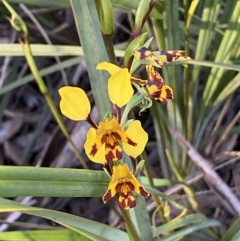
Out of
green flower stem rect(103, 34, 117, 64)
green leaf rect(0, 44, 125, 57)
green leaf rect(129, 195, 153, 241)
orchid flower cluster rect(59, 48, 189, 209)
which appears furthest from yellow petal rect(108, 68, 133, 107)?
green leaf rect(0, 44, 125, 57)

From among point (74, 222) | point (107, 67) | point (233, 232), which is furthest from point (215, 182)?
point (107, 67)

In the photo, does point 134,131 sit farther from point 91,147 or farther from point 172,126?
point 172,126

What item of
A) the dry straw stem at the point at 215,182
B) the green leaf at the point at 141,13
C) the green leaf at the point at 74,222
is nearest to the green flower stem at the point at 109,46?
the green leaf at the point at 141,13

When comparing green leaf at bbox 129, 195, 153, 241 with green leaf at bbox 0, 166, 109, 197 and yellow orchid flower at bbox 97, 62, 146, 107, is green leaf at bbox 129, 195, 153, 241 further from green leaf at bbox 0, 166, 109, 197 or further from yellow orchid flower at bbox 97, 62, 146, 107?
yellow orchid flower at bbox 97, 62, 146, 107

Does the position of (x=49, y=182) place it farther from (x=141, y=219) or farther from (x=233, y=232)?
(x=233, y=232)

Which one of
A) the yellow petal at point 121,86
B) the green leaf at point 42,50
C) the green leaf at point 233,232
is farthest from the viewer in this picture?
the green leaf at point 42,50

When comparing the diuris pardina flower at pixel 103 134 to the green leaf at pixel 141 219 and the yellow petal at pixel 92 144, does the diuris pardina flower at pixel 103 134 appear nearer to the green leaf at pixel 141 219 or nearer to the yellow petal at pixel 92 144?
the yellow petal at pixel 92 144
